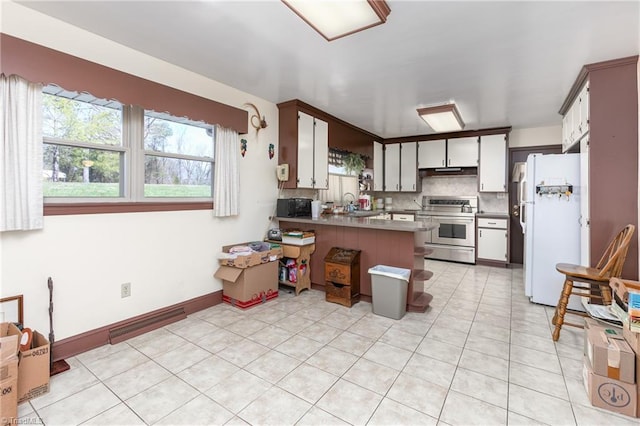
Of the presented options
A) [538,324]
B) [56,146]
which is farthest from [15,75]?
[538,324]

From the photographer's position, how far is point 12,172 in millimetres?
2068

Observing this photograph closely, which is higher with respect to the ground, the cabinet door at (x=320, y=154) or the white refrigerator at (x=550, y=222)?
the cabinet door at (x=320, y=154)

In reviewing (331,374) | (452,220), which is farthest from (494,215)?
(331,374)

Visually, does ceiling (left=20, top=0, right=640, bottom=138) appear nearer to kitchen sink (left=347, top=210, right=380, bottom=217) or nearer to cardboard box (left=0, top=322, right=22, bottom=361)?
kitchen sink (left=347, top=210, right=380, bottom=217)

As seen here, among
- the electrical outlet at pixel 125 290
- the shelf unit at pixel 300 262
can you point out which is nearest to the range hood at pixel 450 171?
the shelf unit at pixel 300 262

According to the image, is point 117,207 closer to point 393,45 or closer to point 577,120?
point 393,45

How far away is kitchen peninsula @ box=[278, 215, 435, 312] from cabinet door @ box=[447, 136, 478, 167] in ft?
9.19

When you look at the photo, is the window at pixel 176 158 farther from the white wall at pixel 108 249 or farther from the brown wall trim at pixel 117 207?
the white wall at pixel 108 249

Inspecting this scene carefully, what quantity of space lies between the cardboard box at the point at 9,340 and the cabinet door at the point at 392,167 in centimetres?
592

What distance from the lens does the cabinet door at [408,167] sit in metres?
6.29

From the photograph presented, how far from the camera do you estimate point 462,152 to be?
19.0 feet

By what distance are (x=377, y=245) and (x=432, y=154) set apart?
336 centimetres

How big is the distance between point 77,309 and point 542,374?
3540 mm

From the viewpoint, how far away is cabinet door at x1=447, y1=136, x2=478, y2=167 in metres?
5.67
